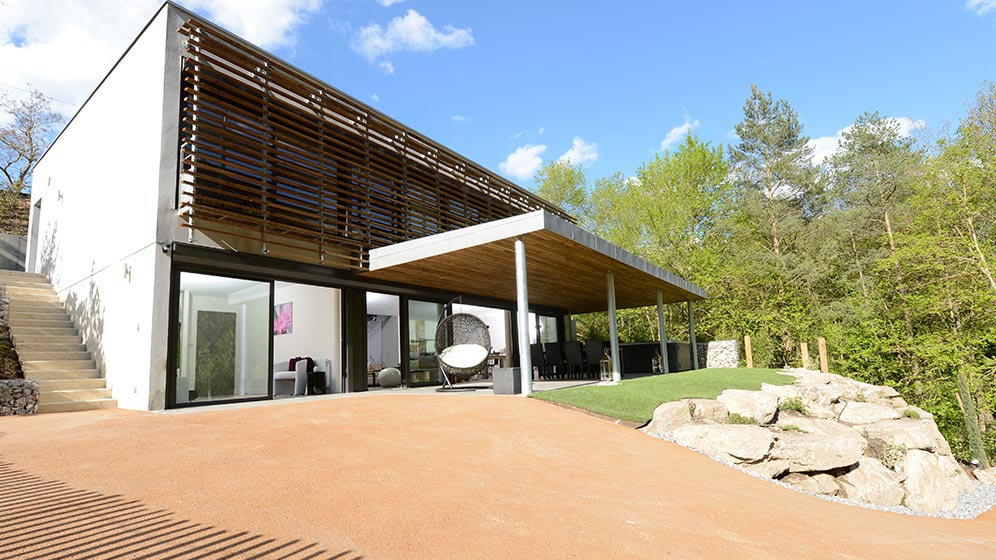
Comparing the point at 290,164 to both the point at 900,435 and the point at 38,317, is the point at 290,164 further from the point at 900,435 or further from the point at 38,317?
the point at 900,435

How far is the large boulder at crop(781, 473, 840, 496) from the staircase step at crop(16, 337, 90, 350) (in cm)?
1092

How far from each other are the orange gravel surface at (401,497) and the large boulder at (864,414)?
13.4 feet

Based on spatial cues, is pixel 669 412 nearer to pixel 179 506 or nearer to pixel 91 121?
pixel 179 506

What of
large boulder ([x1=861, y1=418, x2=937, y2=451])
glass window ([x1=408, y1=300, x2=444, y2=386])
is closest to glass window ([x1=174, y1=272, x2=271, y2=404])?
glass window ([x1=408, y1=300, x2=444, y2=386])

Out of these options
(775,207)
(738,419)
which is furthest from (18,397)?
(775,207)

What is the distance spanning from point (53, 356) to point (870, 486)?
12000 millimetres

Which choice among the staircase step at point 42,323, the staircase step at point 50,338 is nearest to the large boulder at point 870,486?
the staircase step at point 50,338

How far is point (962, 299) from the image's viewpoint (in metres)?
14.2

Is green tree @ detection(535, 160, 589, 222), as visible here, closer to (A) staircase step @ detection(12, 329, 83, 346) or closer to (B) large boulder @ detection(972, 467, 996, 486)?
(B) large boulder @ detection(972, 467, 996, 486)

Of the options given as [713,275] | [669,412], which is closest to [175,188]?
[669,412]

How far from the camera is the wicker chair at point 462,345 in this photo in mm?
8703

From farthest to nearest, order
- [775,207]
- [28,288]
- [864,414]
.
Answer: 1. [775,207]
2. [28,288]
3. [864,414]

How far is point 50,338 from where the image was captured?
27.8ft

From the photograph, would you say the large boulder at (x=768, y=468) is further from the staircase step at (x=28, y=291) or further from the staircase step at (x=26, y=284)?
the staircase step at (x=26, y=284)
